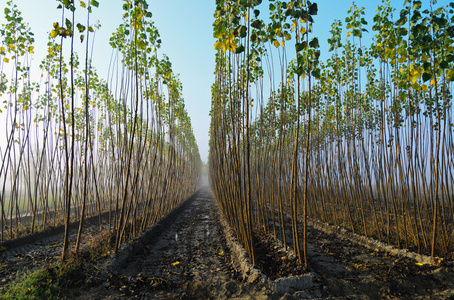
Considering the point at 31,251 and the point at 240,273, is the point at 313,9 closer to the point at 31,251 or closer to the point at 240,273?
the point at 240,273

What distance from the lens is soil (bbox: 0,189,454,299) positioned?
2512 mm

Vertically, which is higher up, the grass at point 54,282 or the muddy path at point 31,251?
the grass at point 54,282

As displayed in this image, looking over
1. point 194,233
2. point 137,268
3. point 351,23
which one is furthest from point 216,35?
point 194,233

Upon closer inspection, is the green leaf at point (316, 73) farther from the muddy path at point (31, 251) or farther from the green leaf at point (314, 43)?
the muddy path at point (31, 251)

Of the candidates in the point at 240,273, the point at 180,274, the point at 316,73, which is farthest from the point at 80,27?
the point at 240,273

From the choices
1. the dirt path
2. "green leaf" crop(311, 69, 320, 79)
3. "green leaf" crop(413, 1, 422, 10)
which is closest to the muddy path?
the dirt path

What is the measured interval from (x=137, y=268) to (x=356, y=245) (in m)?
3.41

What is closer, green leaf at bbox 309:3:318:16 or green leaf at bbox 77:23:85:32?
green leaf at bbox 309:3:318:16

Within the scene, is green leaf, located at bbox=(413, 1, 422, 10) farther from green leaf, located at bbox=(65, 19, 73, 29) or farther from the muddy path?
the muddy path

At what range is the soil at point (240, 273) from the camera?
8.24 ft

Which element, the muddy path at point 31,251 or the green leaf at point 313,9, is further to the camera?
the muddy path at point 31,251

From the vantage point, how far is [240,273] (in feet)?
10.3

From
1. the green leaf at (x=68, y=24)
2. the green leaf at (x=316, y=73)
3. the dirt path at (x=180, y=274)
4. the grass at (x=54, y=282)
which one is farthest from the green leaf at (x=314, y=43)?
the grass at (x=54, y=282)

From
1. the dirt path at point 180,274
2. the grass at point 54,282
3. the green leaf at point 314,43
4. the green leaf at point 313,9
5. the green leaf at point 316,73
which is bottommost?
the dirt path at point 180,274
